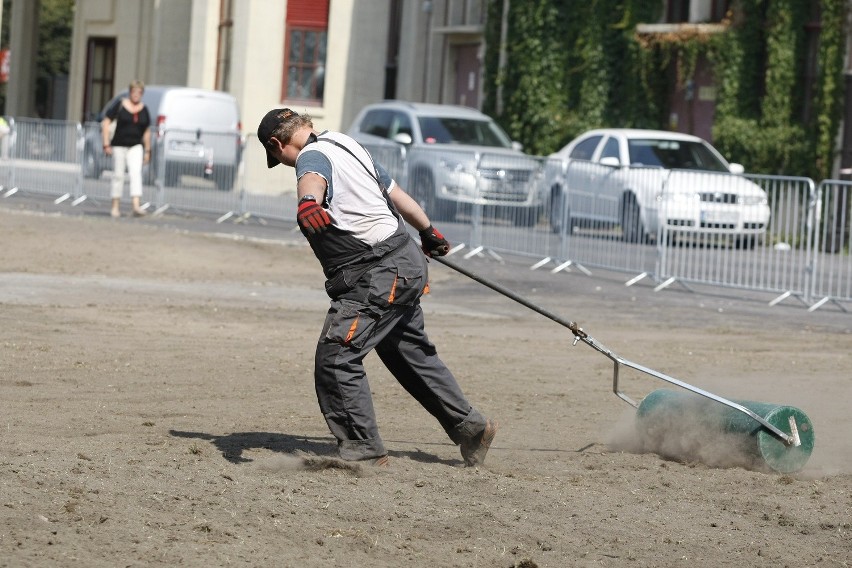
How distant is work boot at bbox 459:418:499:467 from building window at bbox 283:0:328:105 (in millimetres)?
28902

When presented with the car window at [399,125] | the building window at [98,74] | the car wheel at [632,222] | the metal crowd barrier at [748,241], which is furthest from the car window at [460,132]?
the building window at [98,74]

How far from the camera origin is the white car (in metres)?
17.4

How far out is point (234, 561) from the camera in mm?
5441

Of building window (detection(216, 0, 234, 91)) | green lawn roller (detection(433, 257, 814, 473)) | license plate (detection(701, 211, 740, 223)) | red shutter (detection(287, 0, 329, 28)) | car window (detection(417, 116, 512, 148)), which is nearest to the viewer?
green lawn roller (detection(433, 257, 814, 473))

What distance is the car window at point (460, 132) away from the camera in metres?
25.8

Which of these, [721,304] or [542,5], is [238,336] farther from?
[542,5]

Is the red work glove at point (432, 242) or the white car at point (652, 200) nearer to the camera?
the red work glove at point (432, 242)

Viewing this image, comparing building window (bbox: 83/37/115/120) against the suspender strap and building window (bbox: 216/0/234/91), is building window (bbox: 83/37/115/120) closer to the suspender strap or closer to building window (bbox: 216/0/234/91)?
building window (bbox: 216/0/234/91)

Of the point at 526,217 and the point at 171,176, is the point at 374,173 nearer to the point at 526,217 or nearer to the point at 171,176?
the point at 526,217

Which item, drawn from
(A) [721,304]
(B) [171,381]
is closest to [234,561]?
(B) [171,381]

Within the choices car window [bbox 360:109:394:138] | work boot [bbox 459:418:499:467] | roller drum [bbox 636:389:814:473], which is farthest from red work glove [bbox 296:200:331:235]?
car window [bbox 360:109:394:138]

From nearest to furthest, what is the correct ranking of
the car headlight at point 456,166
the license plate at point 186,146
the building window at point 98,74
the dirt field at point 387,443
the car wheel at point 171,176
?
1. the dirt field at point 387,443
2. the car headlight at point 456,166
3. the license plate at point 186,146
4. the car wheel at point 171,176
5. the building window at point 98,74

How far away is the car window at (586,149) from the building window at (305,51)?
1218 cm

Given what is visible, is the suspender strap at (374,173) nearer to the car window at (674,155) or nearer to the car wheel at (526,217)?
the car wheel at (526,217)
